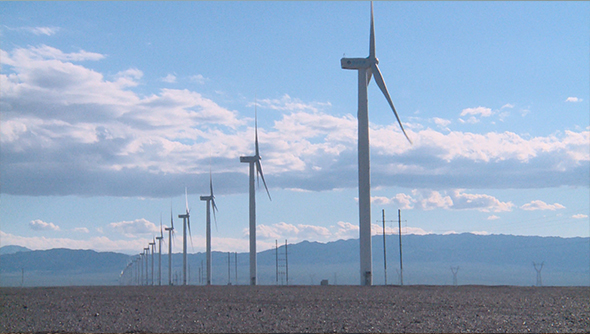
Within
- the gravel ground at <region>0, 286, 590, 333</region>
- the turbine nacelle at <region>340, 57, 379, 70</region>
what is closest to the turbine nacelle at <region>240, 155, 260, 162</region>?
the turbine nacelle at <region>340, 57, 379, 70</region>

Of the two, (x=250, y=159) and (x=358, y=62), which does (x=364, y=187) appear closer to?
(x=358, y=62)

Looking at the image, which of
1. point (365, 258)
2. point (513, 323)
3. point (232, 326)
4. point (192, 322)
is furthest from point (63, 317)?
point (365, 258)

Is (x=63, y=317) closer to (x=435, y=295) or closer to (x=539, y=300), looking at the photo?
(x=435, y=295)

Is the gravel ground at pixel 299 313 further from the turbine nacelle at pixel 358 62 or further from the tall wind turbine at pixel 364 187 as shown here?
the turbine nacelle at pixel 358 62

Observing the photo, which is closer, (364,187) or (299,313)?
(299,313)

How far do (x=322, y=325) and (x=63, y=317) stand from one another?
11849 mm

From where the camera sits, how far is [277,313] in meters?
30.3

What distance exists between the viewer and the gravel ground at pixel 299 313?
26.7m

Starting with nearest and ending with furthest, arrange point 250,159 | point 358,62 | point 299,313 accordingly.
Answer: point 299,313 → point 358,62 → point 250,159

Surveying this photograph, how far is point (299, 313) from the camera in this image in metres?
30.1

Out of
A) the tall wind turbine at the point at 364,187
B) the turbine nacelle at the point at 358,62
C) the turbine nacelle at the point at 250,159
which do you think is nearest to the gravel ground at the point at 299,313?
the tall wind turbine at the point at 364,187

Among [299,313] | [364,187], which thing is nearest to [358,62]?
[364,187]

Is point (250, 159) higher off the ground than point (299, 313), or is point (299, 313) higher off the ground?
point (250, 159)

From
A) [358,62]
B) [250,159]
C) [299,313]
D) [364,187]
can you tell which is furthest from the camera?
[250,159]
